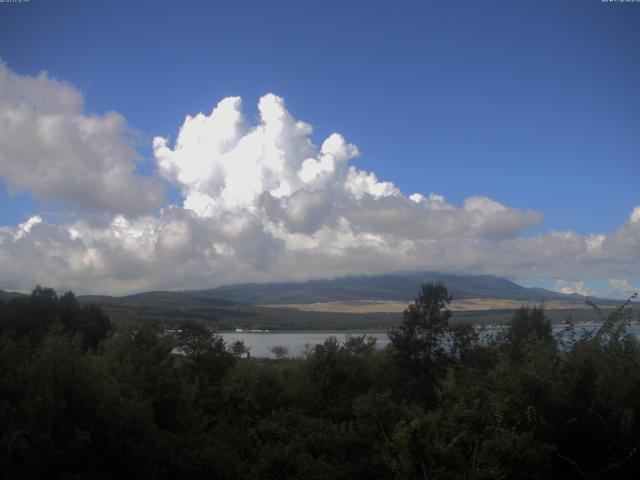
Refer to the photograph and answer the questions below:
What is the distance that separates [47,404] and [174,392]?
10368 millimetres

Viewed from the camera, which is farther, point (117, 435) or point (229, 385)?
point (229, 385)

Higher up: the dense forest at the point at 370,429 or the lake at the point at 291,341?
the dense forest at the point at 370,429

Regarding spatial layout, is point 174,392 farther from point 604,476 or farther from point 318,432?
point 604,476

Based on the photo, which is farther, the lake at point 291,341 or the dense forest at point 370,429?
the lake at point 291,341

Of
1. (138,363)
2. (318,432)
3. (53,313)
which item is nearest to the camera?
(318,432)

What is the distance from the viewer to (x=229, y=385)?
104 ft

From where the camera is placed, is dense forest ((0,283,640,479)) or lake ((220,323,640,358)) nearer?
dense forest ((0,283,640,479))

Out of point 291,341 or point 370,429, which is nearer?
point 370,429

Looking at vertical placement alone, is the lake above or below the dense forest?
below

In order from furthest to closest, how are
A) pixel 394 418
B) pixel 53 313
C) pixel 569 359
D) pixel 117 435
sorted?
1. pixel 53 313
2. pixel 394 418
3. pixel 569 359
4. pixel 117 435

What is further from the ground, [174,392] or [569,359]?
[569,359]

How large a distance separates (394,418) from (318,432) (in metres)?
2.66

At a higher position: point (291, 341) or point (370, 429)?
point (370, 429)

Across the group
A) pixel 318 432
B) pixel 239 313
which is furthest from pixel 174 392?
pixel 239 313
